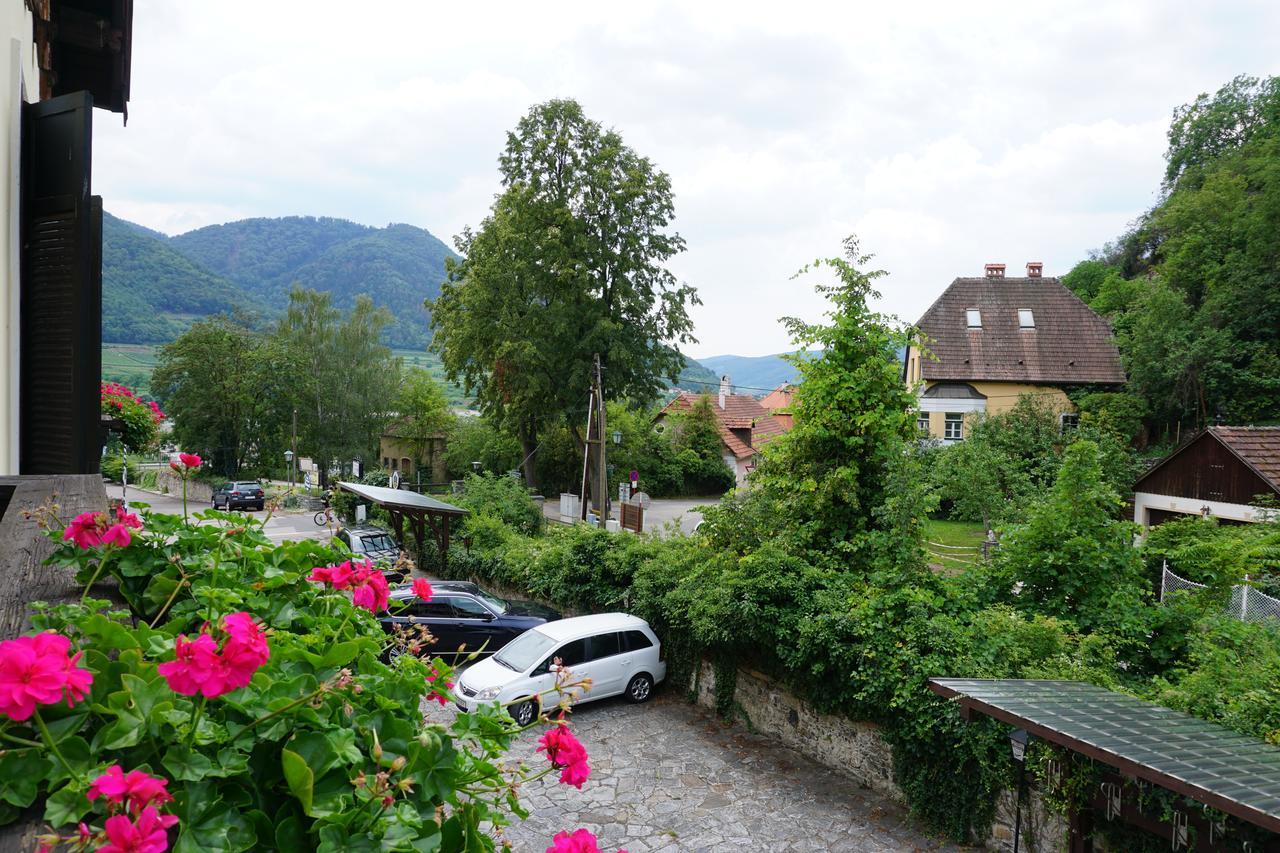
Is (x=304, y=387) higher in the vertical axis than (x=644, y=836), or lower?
higher

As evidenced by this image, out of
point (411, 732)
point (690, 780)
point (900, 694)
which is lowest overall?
point (690, 780)

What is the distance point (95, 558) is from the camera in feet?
6.42

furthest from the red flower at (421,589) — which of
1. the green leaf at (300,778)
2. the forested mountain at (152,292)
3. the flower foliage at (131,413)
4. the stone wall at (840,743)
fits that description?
the forested mountain at (152,292)

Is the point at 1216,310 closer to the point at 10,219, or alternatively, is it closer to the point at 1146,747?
the point at 1146,747

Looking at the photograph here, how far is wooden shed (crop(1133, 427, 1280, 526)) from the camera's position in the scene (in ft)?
60.7

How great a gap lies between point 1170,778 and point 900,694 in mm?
3914

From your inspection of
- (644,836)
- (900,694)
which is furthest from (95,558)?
(900,694)

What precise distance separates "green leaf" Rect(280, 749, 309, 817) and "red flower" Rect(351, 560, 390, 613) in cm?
81

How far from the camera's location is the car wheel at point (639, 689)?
1299 cm

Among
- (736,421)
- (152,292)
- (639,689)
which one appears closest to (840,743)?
(639,689)

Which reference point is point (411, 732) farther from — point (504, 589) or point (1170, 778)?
point (504, 589)

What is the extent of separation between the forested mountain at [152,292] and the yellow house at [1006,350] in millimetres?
105323

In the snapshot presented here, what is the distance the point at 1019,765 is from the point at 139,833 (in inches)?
339

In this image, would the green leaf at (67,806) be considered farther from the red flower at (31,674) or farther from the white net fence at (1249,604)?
the white net fence at (1249,604)
